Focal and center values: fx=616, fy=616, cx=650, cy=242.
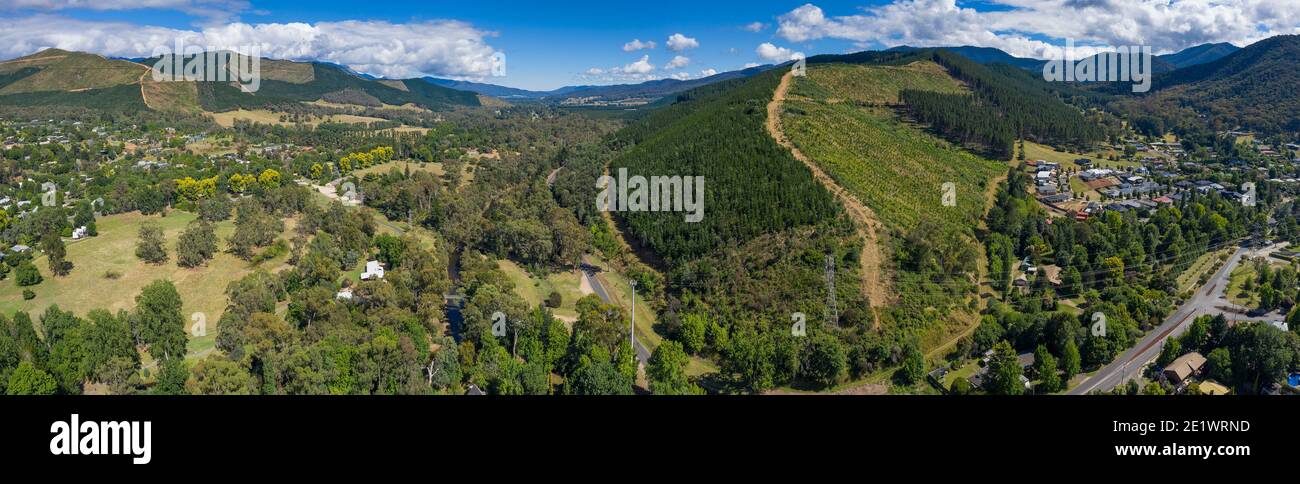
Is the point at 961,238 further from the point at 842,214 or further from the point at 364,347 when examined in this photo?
the point at 364,347

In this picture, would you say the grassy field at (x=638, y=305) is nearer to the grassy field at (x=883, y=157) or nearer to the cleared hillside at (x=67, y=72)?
the grassy field at (x=883, y=157)

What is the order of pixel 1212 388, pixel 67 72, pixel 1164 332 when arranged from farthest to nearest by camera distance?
pixel 67 72
pixel 1164 332
pixel 1212 388

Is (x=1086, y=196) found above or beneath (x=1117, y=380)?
above

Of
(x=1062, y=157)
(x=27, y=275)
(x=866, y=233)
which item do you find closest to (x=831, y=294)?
(x=866, y=233)

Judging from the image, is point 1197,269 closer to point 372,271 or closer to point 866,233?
point 866,233

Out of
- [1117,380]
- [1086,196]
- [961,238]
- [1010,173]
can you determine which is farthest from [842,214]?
[1086,196]

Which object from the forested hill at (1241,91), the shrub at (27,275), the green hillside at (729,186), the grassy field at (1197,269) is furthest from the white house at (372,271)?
the forested hill at (1241,91)

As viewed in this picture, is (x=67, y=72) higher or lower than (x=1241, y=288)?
higher
